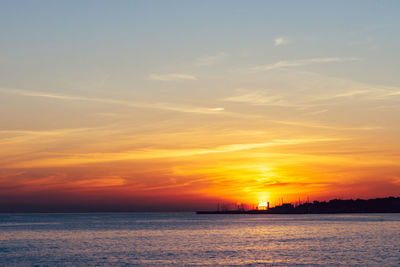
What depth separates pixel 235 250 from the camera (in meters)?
80.6

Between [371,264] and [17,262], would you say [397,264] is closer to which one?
[371,264]

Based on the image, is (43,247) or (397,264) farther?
(43,247)

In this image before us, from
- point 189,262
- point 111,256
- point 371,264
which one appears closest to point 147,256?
point 111,256

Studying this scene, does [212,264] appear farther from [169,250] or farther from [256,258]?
[169,250]

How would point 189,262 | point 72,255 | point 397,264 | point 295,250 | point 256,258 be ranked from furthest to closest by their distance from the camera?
point 295,250, point 72,255, point 256,258, point 189,262, point 397,264

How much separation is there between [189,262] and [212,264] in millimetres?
3653

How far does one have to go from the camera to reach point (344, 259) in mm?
66125

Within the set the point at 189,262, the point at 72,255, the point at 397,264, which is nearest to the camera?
the point at 397,264

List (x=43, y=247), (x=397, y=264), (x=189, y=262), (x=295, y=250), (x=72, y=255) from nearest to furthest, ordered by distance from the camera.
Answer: (x=397, y=264) → (x=189, y=262) → (x=72, y=255) → (x=295, y=250) → (x=43, y=247)

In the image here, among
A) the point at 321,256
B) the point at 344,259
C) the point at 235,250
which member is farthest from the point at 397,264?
the point at 235,250

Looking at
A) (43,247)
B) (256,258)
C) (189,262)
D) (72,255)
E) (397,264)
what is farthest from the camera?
(43,247)

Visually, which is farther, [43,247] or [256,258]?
[43,247]

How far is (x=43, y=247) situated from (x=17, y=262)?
923 inches

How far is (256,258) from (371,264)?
1545cm
